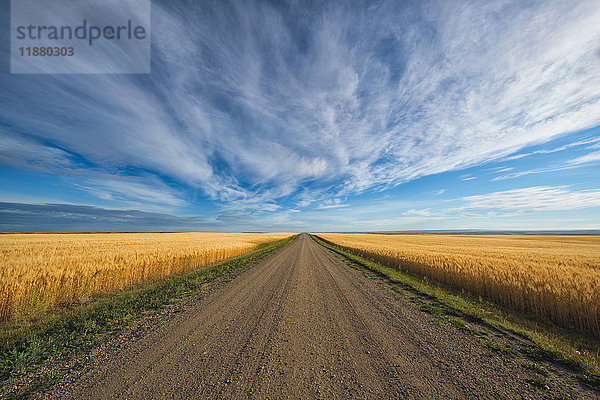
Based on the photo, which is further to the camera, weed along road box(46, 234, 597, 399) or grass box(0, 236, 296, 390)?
grass box(0, 236, 296, 390)

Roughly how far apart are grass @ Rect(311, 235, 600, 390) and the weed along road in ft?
1.46

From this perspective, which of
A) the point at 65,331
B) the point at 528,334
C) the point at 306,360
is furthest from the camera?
the point at 528,334

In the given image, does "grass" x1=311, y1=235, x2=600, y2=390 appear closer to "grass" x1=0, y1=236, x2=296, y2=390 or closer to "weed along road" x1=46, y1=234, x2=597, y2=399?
"weed along road" x1=46, y1=234, x2=597, y2=399

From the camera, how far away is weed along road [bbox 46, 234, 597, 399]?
336 cm

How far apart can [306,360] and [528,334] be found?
6056mm

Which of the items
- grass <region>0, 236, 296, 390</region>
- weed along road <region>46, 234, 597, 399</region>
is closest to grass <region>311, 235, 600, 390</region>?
weed along road <region>46, 234, 597, 399</region>

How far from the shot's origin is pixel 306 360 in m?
4.21

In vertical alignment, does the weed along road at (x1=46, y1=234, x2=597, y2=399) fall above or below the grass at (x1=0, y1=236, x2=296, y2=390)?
below

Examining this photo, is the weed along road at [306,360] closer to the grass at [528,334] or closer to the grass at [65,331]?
the grass at [528,334]

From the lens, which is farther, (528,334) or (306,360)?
(528,334)

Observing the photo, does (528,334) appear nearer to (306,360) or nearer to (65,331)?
Result: (306,360)

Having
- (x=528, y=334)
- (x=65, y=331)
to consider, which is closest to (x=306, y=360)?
(x=528, y=334)

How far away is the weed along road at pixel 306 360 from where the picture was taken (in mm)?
3357

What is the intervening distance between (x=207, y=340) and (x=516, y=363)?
670 centimetres
